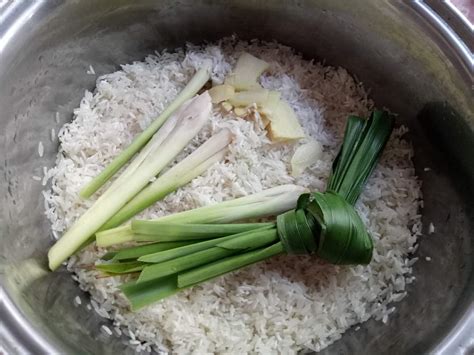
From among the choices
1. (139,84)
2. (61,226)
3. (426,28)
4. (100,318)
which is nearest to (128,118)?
(139,84)

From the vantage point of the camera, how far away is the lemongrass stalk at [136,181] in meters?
1.53

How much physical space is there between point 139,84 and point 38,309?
766mm

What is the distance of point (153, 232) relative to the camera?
146 centimetres

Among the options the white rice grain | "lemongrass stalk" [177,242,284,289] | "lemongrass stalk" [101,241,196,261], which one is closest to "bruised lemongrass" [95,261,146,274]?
"lemongrass stalk" [101,241,196,261]

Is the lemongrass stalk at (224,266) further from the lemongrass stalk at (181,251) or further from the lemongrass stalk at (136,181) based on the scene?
the lemongrass stalk at (136,181)

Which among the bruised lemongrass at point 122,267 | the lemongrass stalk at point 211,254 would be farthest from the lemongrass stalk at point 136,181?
the lemongrass stalk at point 211,254

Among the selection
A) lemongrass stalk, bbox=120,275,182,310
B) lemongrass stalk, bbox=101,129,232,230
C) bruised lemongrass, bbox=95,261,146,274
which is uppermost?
lemongrass stalk, bbox=101,129,232,230

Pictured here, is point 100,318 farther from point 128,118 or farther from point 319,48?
point 319,48

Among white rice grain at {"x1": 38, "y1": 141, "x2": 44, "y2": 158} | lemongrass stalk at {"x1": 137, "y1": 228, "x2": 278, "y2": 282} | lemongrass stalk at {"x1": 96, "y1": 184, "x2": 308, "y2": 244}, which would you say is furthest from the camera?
white rice grain at {"x1": 38, "y1": 141, "x2": 44, "y2": 158}

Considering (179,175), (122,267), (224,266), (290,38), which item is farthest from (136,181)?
(290,38)

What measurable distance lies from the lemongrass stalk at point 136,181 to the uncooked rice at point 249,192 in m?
0.05

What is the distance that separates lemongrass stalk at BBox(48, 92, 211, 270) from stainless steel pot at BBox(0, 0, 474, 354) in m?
0.09

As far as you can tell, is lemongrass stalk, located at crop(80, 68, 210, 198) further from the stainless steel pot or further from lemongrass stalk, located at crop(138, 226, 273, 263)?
lemongrass stalk, located at crop(138, 226, 273, 263)

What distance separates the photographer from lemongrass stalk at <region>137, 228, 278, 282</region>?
1403 millimetres
